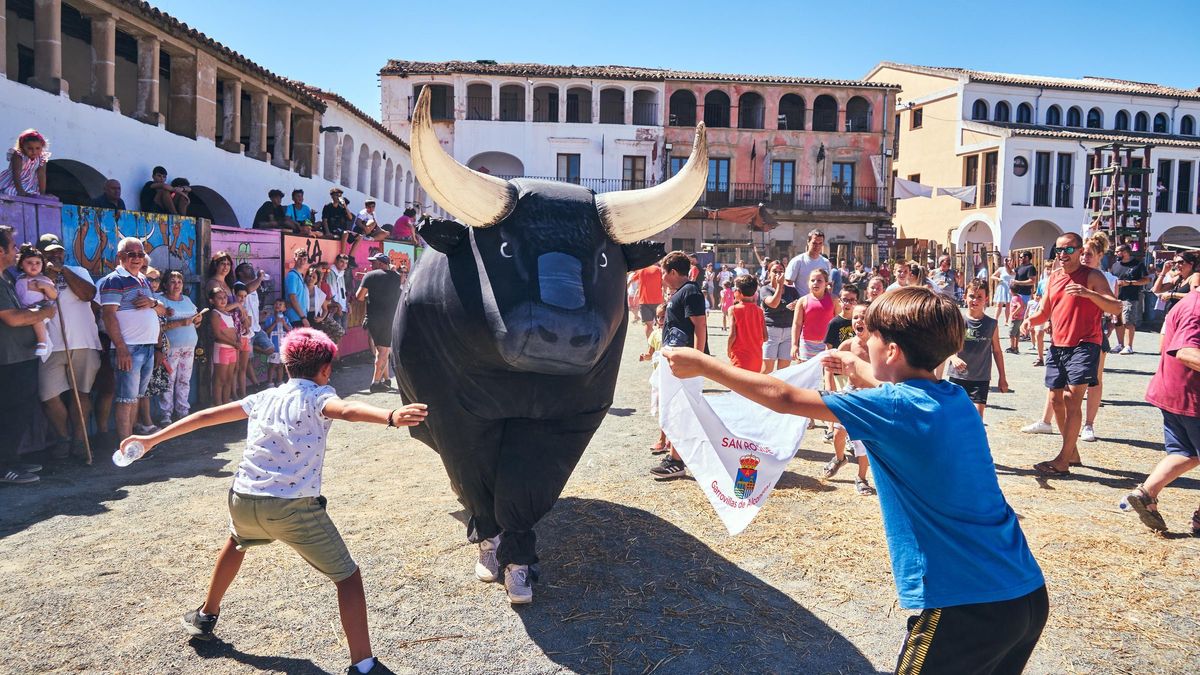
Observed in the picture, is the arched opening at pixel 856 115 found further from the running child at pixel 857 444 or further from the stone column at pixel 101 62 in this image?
the running child at pixel 857 444

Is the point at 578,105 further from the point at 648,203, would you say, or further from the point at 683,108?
the point at 648,203

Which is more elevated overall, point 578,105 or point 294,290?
point 578,105

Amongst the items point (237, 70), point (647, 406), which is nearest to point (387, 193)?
point (237, 70)

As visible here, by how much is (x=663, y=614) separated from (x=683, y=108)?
32.6 metres

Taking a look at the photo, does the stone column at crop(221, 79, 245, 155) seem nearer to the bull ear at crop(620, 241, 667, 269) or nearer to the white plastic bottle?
the bull ear at crop(620, 241, 667, 269)

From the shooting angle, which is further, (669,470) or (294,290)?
(294,290)

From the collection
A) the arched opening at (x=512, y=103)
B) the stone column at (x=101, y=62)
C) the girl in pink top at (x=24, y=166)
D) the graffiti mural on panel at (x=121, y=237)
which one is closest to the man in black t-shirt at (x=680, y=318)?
the graffiti mural on panel at (x=121, y=237)

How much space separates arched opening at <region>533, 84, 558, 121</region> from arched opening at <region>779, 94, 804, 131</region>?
984cm

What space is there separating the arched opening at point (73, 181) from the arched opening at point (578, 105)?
2295cm

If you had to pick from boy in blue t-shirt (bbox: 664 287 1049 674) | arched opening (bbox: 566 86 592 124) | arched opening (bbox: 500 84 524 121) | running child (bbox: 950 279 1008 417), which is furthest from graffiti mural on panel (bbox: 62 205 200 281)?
arched opening (bbox: 566 86 592 124)

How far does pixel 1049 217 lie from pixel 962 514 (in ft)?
112

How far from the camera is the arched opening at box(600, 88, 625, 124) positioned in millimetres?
33594

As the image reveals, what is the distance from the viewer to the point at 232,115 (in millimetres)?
14688

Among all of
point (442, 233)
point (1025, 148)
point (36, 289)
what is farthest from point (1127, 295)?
point (1025, 148)
